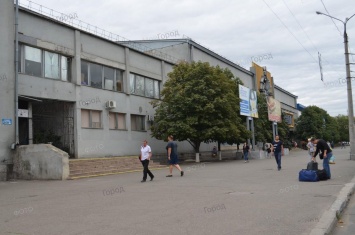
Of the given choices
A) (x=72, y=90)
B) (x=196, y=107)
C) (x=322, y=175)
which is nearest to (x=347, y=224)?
(x=322, y=175)

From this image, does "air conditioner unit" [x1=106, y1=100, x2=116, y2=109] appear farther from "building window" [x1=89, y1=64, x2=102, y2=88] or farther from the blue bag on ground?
the blue bag on ground

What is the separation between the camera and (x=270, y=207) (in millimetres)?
8656

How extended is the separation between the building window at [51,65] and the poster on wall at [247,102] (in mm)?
17220

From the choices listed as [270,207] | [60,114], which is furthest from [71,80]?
[270,207]

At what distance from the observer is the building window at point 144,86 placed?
32.2m

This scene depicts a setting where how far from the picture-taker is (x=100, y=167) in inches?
884

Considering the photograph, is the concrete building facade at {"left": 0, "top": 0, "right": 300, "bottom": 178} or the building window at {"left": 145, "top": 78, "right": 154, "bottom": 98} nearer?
the concrete building facade at {"left": 0, "top": 0, "right": 300, "bottom": 178}

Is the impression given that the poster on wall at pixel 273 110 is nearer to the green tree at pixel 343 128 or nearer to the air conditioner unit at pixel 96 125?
the air conditioner unit at pixel 96 125

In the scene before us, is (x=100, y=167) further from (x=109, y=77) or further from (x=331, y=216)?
(x=331, y=216)

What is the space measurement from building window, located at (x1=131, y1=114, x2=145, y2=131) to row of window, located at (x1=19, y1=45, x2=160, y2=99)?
2005mm

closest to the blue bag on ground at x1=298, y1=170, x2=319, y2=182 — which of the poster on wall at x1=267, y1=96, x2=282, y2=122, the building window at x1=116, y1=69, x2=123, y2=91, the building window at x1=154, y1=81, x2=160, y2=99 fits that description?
the building window at x1=116, y1=69, x2=123, y2=91

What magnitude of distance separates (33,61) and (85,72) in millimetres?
4587

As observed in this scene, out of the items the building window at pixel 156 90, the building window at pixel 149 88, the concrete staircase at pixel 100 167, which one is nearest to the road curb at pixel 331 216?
the concrete staircase at pixel 100 167

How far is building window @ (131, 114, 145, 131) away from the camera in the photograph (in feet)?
A: 105
